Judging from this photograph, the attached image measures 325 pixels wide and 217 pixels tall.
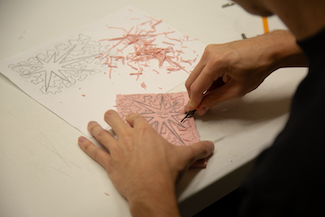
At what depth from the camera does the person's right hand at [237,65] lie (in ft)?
2.48

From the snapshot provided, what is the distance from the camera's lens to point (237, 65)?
75 centimetres

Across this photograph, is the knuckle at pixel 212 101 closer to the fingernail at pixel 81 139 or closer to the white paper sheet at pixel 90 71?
the white paper sheet at pixel 90 71

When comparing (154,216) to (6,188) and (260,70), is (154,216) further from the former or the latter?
(260,70)

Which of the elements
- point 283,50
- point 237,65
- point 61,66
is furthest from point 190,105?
point 61,66

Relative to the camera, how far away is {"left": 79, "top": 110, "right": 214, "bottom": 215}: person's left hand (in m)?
0.59

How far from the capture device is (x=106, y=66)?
1.00 metres

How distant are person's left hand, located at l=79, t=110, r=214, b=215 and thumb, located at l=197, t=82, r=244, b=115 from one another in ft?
0.45

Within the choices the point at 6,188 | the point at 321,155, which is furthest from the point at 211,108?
the point at 6,188

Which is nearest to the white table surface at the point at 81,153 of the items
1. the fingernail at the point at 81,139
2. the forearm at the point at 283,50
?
the fingernail at the point at 81,139

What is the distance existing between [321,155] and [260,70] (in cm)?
46

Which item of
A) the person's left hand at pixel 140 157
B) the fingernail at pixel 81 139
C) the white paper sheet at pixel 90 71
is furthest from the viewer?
the white paper sheet at pixel 90 71

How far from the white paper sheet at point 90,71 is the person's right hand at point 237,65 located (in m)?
0.17

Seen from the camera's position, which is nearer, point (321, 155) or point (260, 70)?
point (321, 155)

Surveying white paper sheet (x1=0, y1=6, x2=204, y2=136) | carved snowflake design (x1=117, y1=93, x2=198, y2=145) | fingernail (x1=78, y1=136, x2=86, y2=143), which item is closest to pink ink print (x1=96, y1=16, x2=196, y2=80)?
white paper sheet (x1=0, y1=6, x2=204, y2=136)
